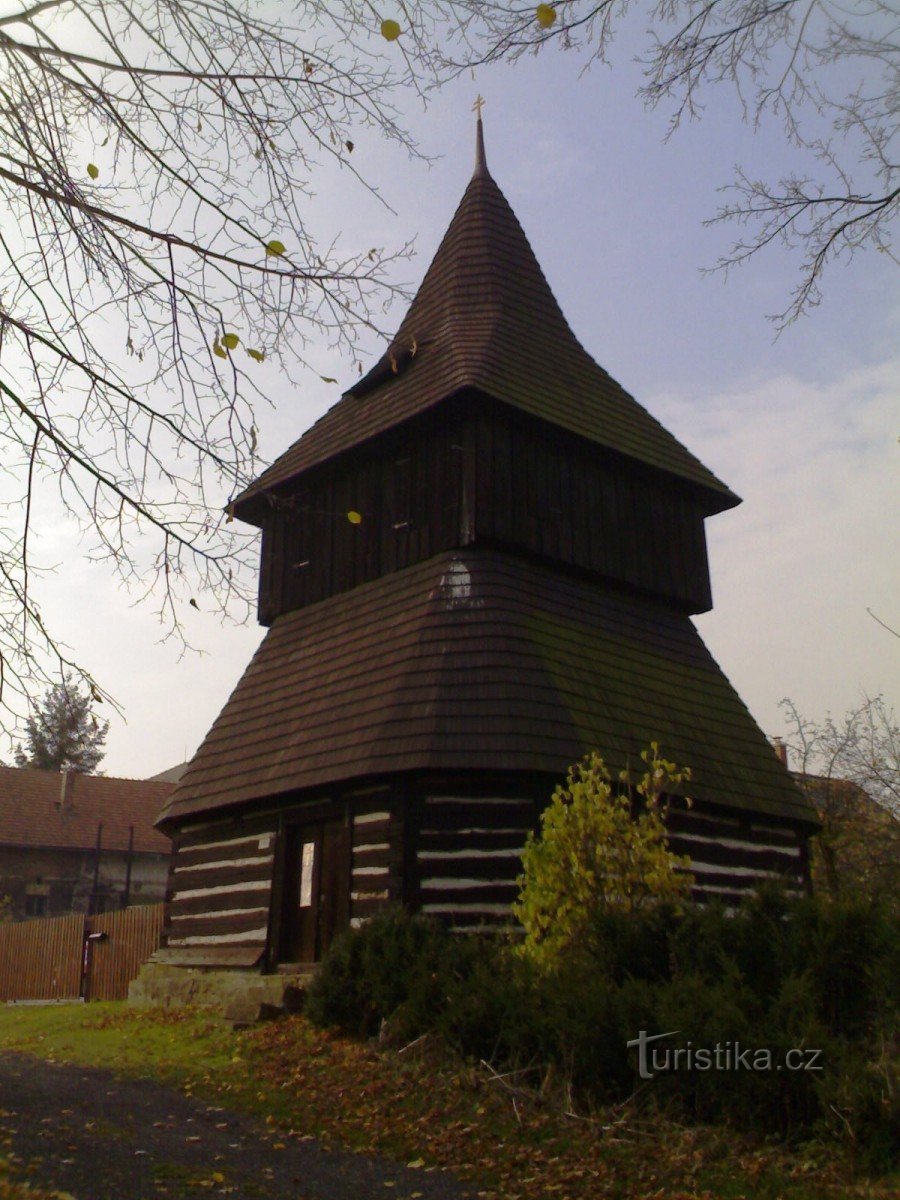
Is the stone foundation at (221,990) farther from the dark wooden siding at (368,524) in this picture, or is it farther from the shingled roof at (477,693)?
the dark wooden siding at (368,524)

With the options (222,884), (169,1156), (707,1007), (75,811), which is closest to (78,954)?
(222,884)

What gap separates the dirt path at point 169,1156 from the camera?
6.02m

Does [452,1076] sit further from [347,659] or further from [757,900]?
[347,659]

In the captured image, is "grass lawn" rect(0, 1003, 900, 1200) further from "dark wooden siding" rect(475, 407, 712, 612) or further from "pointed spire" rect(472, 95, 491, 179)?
"pointed spire" rect(472, 95, 491, 179)

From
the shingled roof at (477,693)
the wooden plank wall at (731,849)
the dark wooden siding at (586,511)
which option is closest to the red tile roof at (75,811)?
the shingled roof at (477,693)

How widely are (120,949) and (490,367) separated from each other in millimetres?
11085

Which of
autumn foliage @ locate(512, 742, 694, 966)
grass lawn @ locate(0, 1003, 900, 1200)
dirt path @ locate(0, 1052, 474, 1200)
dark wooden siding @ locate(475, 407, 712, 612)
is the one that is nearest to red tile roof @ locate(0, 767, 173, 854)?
dark wooden siding @ locate(475, 407, 712, 612)

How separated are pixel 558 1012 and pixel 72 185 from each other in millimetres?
5996

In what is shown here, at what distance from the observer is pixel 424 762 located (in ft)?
38.5

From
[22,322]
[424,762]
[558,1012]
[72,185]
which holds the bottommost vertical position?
[558,1012]

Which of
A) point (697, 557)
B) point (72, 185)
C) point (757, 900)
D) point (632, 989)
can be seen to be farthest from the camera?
point (697, 557)

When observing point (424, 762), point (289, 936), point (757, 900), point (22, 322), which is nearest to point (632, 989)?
point (757, 900)

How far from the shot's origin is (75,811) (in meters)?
38.2

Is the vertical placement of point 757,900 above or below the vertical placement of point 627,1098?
above
